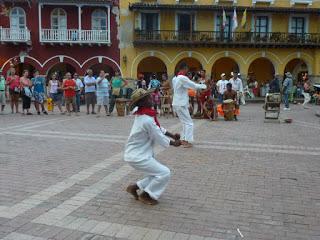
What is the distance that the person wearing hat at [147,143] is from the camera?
17.0ft

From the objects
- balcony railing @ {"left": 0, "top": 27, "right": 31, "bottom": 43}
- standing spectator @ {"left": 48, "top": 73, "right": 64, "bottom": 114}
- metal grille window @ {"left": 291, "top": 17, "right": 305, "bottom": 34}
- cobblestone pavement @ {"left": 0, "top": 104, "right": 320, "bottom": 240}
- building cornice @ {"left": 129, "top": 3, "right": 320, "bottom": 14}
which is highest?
building cornice @ {"left": 129, "top": 3, "right": 320, "bottom": 14}

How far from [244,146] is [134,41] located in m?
20.1

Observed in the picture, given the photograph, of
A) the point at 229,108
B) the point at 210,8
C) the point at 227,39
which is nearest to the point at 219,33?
the point at 227,39

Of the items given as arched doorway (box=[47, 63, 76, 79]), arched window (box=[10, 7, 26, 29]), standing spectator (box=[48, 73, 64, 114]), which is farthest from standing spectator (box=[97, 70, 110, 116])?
arched window (box=[10, 7, 26, 29])

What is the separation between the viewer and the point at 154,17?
2889 centimetres

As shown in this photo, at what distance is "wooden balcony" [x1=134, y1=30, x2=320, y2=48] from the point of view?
1116 inches

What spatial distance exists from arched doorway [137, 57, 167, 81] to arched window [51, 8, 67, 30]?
659 centimetres

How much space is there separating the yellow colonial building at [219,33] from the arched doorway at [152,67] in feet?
4.45

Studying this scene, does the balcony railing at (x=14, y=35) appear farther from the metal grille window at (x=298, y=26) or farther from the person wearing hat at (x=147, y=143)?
the person wearing hat at (x=147, y=143)

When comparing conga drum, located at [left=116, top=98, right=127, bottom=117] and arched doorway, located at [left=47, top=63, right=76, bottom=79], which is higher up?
arched doorway, located at [left=47, top=63, right=76, bottom=79]

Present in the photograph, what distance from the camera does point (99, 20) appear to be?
28.2m

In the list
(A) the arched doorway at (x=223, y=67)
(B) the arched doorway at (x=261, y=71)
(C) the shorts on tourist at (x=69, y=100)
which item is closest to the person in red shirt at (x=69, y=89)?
(C) the shorts on tourist at (x=69, y=100)

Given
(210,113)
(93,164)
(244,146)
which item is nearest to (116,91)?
(210,113)

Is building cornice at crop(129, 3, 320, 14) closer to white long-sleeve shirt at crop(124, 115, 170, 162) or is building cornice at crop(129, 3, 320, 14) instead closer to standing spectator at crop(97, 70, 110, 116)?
standing spectator at crop(97, 70, 110, 116)
